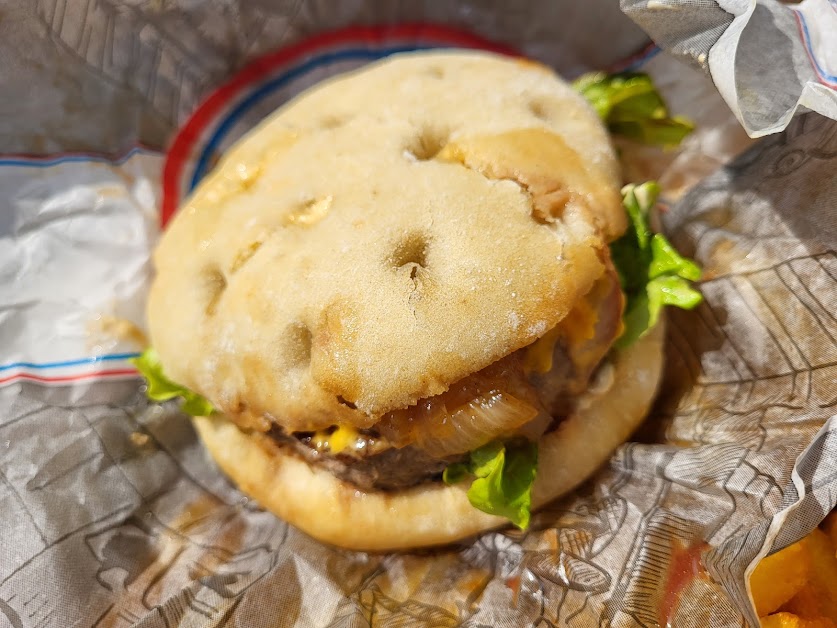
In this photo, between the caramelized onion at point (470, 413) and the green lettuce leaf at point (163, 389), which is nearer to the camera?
the caramelized onion at point (470, 413)

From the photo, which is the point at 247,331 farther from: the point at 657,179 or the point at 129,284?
the point at 657,179

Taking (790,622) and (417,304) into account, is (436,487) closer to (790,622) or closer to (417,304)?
(417,304)

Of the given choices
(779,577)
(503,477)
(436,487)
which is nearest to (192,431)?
(436,487)

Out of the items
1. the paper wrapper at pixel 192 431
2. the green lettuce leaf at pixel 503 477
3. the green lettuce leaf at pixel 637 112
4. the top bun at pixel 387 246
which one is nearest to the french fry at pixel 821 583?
the paper wrapper at pixel 192 431

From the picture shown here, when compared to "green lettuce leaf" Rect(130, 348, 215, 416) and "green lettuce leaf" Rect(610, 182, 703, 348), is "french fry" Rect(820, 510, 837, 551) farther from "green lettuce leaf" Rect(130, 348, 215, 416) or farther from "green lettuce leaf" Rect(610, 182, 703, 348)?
"green lettuce leaf" Rect(130, 348, 215, 416)

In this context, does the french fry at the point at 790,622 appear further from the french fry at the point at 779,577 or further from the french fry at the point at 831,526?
the french fry at the point at 831,526
